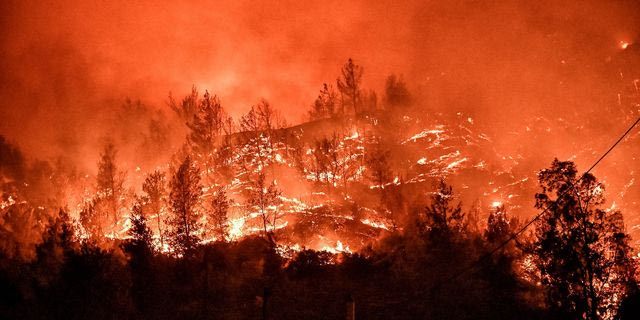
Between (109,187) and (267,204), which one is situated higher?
(109,187)

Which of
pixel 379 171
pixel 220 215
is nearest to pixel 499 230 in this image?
pixel 379 171

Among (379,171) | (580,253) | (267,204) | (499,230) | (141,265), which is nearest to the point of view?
(580,253)

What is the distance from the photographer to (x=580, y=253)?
27.9 meters

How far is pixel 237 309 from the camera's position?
1399 inches

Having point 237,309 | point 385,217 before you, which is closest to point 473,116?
point 385,217

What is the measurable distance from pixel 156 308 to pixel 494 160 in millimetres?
68031

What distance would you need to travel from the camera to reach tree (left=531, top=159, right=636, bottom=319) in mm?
27280

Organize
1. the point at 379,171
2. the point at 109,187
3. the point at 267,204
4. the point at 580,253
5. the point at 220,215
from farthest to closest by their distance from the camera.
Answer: the point at 109,187
the point at 379,171
the point at 267,204
the point at 220,215
the point at 580,253

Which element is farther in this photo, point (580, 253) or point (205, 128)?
point (205, 128)

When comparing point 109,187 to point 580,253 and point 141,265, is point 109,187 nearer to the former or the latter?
point 141,265

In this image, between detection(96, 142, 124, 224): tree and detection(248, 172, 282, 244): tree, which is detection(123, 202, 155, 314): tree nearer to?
detection(248, 172, 282, 244): tree

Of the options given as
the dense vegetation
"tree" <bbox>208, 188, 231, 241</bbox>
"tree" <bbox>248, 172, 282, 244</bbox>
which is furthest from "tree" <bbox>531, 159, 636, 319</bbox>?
"tree" <bbox>208, 188, 231, 241</bbox>

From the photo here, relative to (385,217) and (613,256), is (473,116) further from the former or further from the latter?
(613,256)

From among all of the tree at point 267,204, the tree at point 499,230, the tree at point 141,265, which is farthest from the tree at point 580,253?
the tree at point 267,204
